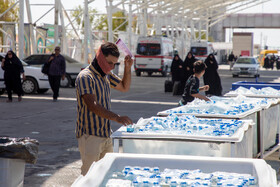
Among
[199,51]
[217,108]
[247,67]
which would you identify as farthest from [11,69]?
[199,51]

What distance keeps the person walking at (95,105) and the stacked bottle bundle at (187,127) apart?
10.7 inches

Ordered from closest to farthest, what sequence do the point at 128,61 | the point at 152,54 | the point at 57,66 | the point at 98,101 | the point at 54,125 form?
the point at 98,101 < the point at 128,61 < the point at 54,125 < the point at 57,66 < the point at 152,54

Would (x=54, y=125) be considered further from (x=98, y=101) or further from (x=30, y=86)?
(x=30, y=86)

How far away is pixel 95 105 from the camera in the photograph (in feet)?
15.1

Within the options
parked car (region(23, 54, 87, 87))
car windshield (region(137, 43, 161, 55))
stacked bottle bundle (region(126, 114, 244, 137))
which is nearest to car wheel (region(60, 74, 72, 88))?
parked car (region(23, 54, 87, 87))

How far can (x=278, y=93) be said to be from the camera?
9.50m

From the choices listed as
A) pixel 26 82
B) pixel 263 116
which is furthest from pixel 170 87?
pixel 263 116

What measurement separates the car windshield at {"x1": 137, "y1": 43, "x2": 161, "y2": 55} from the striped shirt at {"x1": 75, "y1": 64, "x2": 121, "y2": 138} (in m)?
32.9

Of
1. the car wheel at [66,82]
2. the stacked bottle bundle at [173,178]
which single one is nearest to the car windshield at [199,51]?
the car wheel at [66,82]

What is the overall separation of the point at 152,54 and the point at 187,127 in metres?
32.6

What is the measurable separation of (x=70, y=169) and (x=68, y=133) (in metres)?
3.33

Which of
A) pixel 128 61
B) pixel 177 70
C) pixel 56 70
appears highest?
pixel 128 61

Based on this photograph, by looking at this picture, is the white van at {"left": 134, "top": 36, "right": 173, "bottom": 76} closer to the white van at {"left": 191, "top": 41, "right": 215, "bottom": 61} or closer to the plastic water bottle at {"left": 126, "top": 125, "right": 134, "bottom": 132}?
the white van at {"left": 191, "top": 41, "right": 215, "bottom": 61}

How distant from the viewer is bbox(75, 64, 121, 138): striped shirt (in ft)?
15.3
